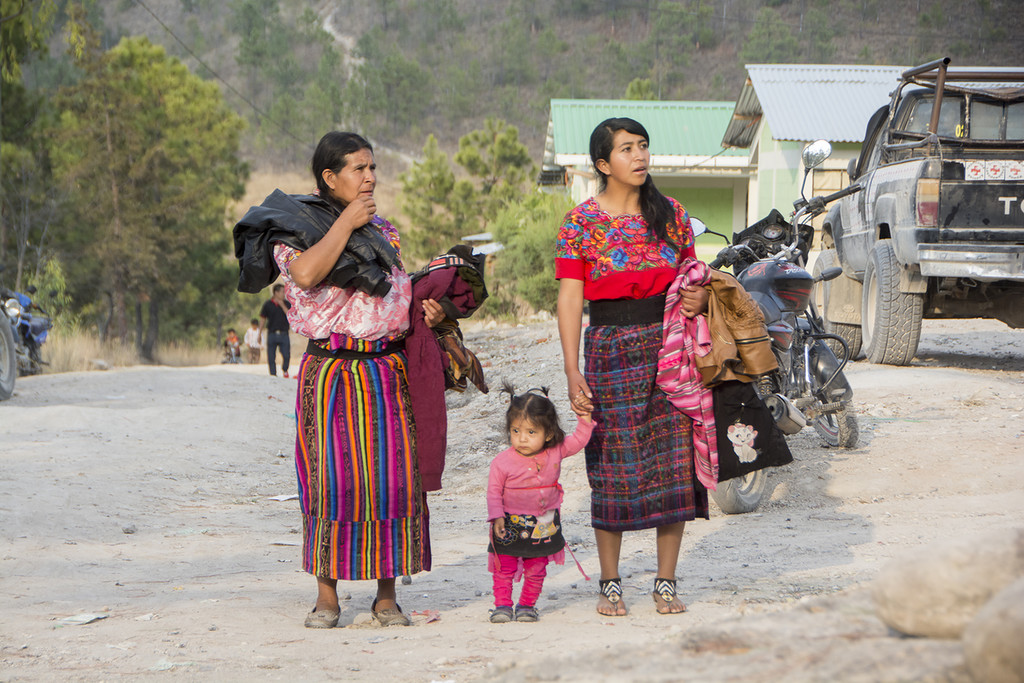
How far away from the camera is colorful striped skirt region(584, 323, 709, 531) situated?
12.5ft

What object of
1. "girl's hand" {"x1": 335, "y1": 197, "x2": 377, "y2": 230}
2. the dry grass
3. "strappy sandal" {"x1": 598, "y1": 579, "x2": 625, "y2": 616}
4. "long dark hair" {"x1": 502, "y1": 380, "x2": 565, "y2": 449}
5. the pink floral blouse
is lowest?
"strappy sandal" {"x1": 598, "y1": 579, "x2": 625, "y2": 616}

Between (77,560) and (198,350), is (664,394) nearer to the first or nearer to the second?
(77,560)

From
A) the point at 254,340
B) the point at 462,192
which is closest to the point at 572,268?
the point at 254,340

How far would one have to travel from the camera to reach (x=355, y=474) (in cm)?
376

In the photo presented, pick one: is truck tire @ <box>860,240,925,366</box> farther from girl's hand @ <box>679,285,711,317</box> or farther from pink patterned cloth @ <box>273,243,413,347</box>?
pink patterned cloth @ <box>273,243,413,347</box>

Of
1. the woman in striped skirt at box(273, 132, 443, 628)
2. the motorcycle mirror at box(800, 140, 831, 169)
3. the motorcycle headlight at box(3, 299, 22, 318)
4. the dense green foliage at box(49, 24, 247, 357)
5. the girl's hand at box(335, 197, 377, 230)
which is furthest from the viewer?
the dense green foliage at box(49, 24, 247, 357)

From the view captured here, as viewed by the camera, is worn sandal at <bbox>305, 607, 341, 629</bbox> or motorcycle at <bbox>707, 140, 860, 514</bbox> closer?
worn sandal at <bbox>305, 607, 341, 629</bbox>

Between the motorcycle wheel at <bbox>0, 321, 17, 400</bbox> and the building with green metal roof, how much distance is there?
46.9 ft

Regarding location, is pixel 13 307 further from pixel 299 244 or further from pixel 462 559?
pixel 299 244

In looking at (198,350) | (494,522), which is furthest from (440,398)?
(198,350)

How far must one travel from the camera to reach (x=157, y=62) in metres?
29.0

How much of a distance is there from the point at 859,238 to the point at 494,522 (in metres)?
7.42

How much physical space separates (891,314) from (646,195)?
6095 mm

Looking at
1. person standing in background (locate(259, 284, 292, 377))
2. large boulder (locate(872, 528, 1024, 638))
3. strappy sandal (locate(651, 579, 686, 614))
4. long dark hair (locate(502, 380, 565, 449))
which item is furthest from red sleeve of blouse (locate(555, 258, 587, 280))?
person standing in background (locate(259, 284, 292, 377))
